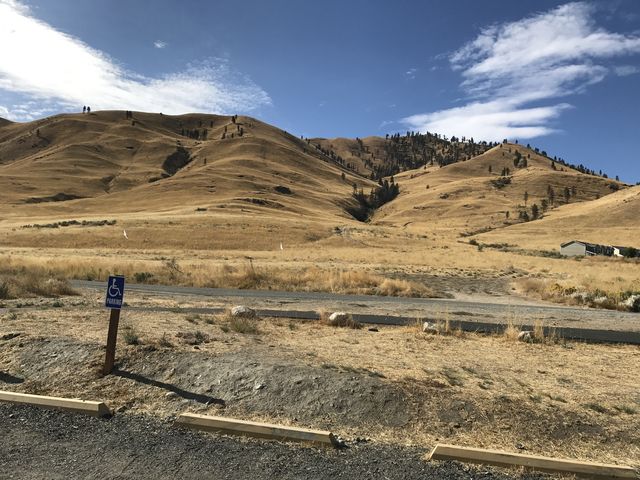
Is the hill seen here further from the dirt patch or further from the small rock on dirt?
the dirt patch

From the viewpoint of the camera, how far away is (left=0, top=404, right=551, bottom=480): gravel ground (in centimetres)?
552

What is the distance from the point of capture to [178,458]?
5.84 metres

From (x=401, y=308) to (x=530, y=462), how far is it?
51.5ft

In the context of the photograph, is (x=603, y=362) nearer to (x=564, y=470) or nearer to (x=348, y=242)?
(x=564, y=470)

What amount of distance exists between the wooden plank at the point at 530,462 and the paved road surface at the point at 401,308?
11.7 m

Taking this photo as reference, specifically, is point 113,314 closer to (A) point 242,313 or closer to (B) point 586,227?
(A) point 242,313

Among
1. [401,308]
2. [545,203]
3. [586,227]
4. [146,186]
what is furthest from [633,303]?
[146,186]

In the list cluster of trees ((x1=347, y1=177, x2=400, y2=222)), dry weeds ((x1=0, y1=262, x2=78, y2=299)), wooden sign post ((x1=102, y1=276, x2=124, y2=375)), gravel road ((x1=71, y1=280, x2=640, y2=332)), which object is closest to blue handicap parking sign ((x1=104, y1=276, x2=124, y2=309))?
wooden sign post ((x1=102, y1=276, x2=124, y2=375))

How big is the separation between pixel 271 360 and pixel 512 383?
4.31m

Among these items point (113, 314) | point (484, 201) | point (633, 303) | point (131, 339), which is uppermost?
point (484, 201)

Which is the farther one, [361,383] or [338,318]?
[338,318]

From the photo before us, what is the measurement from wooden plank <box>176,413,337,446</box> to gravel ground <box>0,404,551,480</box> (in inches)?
4.5

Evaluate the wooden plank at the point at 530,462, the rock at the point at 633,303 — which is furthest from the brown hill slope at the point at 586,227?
the wooden plank at the point at 530,462

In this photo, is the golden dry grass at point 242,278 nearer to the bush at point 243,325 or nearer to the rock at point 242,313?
the rock at point 242,313
